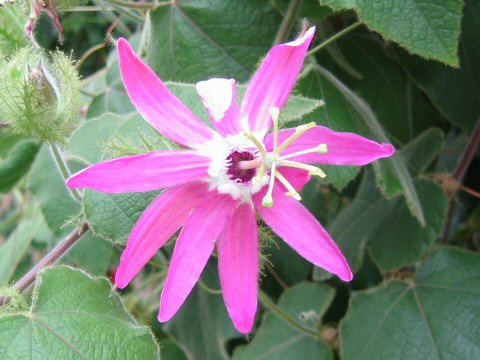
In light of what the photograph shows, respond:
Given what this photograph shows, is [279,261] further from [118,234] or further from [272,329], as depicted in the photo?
[118,234]

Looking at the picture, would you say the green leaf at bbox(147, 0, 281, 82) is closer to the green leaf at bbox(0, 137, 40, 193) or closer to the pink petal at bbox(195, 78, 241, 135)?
the pink petal at bbox(195, 78, 241, 135)

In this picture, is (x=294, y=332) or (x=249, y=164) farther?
(x=294, y=332)

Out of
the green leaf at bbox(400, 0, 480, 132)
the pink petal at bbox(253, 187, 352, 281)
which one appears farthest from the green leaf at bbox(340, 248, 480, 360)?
the pink petal at bbox(253, 187, 352, 281)

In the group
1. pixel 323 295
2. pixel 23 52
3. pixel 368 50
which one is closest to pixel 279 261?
pixel 323 295

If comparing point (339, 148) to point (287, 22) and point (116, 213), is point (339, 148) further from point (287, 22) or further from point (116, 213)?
point (287, 22)

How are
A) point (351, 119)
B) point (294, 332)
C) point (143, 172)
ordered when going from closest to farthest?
point (143, 172) → point (351, 119) → point (294, 332)

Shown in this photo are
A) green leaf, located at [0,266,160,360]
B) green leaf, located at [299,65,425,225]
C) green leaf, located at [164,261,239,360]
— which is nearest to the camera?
green leaf, located at [0,266,160,360]

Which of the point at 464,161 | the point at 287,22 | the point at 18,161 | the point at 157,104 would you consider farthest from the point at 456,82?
the point at 18,161
